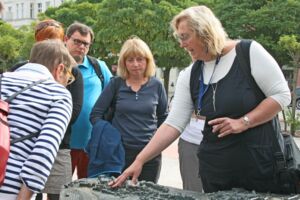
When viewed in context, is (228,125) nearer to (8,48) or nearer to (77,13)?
(77,13)

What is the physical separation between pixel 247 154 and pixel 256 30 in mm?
22125

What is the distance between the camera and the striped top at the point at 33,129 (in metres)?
2.03

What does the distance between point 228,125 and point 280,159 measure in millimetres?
289

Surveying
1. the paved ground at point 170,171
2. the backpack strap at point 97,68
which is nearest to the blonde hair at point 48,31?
the backpack strap at point 97,68

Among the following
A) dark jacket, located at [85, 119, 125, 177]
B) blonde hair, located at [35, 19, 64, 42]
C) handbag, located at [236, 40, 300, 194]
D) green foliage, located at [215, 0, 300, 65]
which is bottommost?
dark jacket, located at [85, 119, 125, 177]

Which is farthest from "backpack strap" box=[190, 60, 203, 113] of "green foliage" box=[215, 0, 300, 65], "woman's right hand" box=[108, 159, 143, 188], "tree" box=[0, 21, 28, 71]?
"tree" box=[0, 21, 28, 71]

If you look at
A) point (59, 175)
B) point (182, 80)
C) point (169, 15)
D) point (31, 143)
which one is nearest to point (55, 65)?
point (31, 143)

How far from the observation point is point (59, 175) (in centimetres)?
328

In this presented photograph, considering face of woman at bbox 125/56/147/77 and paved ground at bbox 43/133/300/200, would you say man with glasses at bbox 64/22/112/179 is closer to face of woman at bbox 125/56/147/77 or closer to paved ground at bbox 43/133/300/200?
face of woman at bbox 125/56/147/77

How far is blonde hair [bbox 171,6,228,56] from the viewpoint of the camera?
2396 millimetres

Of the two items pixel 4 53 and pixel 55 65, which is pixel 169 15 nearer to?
pixel 4 53

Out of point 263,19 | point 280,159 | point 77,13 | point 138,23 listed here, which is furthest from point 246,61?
point 77,13

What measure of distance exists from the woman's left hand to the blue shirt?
1.69m

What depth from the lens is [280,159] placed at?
2.33 metres
